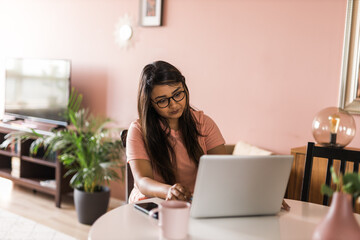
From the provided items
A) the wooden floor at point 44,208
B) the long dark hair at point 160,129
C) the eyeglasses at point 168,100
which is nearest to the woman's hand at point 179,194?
the long dark hair at point 160,129

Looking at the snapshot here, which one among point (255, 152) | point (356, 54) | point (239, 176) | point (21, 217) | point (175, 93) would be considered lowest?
point (21, 217)

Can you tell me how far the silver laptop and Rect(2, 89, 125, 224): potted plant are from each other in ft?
7.07

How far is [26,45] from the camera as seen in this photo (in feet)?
14.9

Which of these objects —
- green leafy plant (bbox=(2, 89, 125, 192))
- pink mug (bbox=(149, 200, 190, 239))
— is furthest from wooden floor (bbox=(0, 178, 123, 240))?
pink mug (bbox=(149, 200, 190, 239))

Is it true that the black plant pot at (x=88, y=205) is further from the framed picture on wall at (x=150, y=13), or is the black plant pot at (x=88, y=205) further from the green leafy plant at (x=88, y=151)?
the framed picture on wall at (x=150, y=13)

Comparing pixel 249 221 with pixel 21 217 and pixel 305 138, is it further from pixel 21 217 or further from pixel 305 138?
pixel 21 217

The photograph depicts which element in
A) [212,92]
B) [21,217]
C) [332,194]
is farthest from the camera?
[21,217]

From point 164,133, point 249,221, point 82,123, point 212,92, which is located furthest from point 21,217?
point 249,221

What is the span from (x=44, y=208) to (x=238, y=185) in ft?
9.43

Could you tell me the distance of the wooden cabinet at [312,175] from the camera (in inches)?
86.7

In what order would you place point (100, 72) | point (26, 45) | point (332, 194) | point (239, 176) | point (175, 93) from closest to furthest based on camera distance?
point (332, 194), point (239, 176), point (175, 93), point (100, 72), point (26, 45)

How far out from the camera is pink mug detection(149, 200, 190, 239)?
1037 millimetres

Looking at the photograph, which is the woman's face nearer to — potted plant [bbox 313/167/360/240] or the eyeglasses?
the eyeglasses

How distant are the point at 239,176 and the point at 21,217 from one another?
8.91ft
